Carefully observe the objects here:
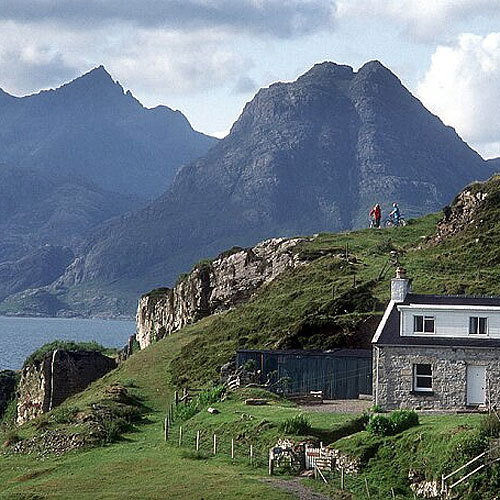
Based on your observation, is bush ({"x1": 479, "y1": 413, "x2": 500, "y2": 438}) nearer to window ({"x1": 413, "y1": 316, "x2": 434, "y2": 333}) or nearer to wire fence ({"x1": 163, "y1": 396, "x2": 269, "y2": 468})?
wire fence ({"x1": 163, "y1": 396, "x2": 269, "y2": 468})

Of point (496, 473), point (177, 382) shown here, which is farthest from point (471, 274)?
point (496, 473)

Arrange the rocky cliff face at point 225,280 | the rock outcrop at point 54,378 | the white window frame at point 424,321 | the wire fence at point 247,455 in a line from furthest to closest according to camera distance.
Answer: the rocky cliff face at point 225,280
the rock outcrop at point 54,378
the white window frame at point 424,321
the wire fence at point 247,455

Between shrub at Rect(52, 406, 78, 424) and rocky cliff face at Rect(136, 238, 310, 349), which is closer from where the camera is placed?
shrub at Rect(52, 406, 78, 424)

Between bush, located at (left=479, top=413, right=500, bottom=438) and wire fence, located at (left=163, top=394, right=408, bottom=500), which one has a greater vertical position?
bush, located at (left=479, top=413, right=500, bottom=438)

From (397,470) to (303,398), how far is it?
1936cm

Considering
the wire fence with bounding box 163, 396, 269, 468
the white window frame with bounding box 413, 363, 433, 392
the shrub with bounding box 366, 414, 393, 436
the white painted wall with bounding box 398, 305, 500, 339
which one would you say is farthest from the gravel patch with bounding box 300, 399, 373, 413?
the shrub with bounding box 366, 414, 393, 436

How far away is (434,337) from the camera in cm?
5072

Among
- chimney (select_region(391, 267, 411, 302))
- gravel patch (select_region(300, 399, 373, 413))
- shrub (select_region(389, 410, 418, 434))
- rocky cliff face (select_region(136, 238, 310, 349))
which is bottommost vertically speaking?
gravel patch (select_region(300, 399, 373, 413))

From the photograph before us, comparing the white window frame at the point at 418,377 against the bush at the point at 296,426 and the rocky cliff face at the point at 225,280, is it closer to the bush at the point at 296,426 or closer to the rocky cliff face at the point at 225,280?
the bush at the point at 296,426

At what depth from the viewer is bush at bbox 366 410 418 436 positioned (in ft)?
134

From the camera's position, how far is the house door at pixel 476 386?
Result: 4897 cm

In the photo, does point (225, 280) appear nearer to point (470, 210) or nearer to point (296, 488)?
point (470, 210)

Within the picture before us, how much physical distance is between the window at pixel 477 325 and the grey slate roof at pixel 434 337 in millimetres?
593

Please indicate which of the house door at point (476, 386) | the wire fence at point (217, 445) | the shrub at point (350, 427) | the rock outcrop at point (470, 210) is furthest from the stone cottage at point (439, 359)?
the rock outcrop at point (470, 210)
